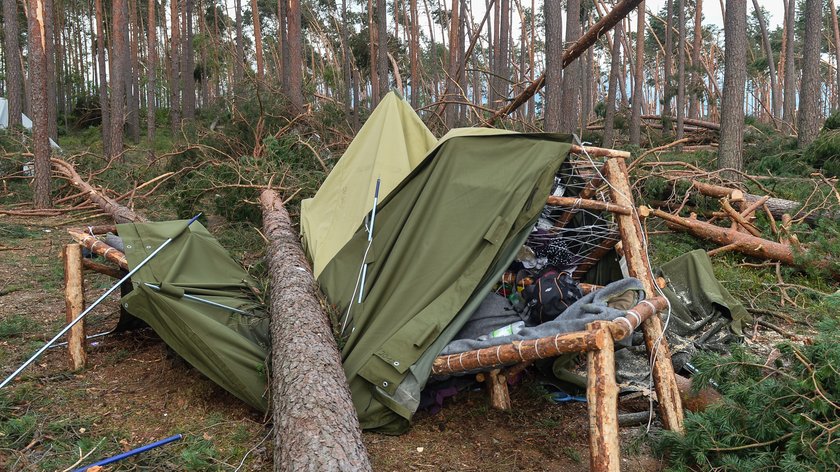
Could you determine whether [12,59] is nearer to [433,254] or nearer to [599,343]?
[433,254]

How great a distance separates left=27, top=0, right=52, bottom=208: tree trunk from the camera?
29.0 ft

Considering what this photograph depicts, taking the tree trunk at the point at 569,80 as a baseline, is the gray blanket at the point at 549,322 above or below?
below

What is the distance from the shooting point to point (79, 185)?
937 centimetres

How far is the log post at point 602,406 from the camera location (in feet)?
9.43

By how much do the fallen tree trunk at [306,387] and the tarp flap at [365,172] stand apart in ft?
1.19

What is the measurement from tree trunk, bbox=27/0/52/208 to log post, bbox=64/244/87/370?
567 cm

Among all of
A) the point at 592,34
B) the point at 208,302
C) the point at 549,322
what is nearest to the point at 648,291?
the point at 549,322

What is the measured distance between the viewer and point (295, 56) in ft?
38.4

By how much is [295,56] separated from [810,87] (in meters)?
9.10

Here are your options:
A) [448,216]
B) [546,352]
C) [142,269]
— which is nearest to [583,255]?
[448,216]

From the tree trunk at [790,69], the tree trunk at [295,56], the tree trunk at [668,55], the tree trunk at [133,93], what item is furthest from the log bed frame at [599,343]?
the tree trunk at [133,93]

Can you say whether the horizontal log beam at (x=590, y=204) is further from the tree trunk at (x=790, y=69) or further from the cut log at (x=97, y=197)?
the tree trunk at (x=790, y=69)

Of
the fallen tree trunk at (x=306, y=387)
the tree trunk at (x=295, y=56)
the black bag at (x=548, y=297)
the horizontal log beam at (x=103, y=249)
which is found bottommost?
the fallen tree trunk at (x=306, y=387)

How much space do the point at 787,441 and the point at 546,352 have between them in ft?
3.76
